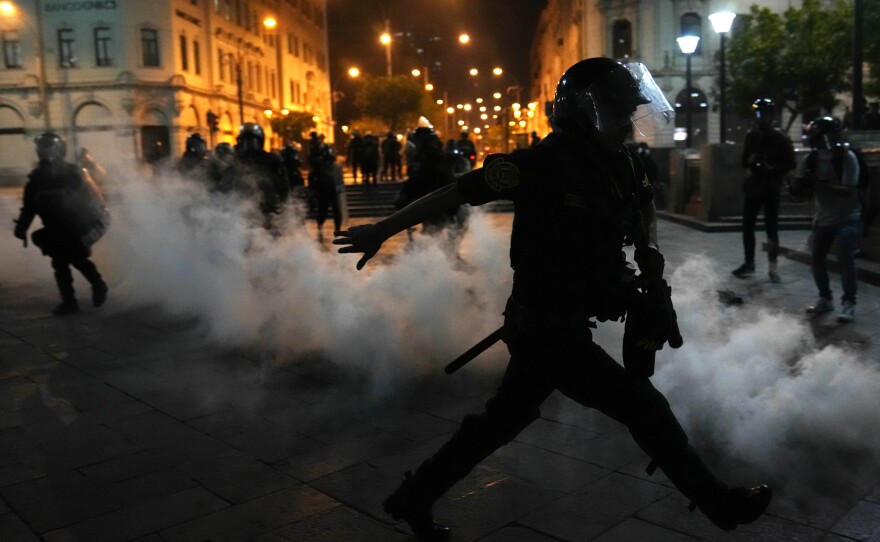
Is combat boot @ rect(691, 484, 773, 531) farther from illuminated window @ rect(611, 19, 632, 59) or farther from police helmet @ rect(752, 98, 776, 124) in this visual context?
illuminated window @ rect(611, 19, 632, 59)

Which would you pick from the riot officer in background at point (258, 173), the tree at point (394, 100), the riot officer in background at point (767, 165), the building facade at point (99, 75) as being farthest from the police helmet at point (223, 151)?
the tree at point (394, 100)

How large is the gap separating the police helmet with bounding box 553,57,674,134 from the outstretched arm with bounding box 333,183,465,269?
437 mm

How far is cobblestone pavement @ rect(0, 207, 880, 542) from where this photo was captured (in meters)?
3.32

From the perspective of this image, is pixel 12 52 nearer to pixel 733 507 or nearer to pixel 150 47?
pixel 150 47

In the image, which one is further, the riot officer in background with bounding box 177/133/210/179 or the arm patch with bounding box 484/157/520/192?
the riot officer in background with bounding box 177/133/210/179

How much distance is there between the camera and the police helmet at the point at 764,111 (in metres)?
8.70

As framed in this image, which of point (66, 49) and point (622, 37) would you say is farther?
point (622, 37)

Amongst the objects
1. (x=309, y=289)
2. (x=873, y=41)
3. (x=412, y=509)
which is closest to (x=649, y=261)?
(x=412, y=509)

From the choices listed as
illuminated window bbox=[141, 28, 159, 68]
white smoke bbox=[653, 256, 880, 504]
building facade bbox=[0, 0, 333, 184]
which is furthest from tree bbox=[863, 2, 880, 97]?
illuminated window bbox=[141, 28, 159, 68]

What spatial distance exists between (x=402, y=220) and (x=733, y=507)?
1383 mm

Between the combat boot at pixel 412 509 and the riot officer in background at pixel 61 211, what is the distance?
6.42m

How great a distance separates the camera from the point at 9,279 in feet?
36.3

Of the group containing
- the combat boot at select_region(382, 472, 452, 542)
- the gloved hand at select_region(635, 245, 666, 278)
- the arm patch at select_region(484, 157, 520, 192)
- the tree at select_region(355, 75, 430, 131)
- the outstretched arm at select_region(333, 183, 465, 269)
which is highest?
the tree at select_region(355, 75, 430, 131)

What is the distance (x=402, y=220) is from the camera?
278 centimetres
